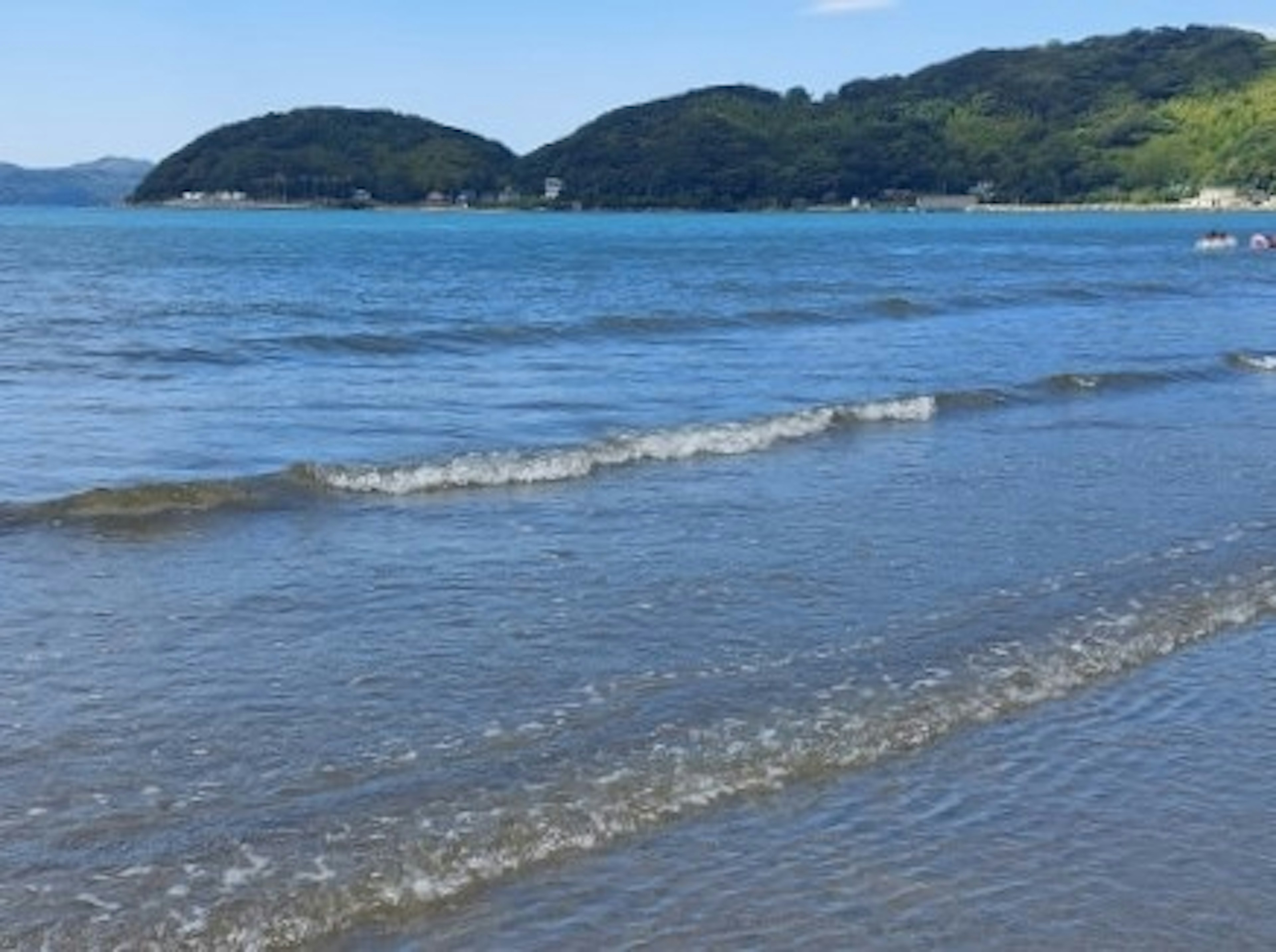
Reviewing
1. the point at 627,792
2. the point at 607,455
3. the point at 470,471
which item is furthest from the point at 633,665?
the point at 607,455

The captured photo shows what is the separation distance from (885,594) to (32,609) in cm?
679

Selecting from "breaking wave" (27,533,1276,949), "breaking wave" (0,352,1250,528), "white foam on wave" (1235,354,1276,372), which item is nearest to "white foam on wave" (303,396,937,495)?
"breaking wave" (0,352,1250,528)

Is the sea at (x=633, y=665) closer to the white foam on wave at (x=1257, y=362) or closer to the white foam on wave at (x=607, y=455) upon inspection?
the white foam on wave at (x=607, y=455)

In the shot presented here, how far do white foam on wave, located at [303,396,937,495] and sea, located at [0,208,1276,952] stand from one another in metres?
0.09

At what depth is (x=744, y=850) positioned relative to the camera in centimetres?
805

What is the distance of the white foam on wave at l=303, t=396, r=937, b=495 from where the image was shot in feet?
62.0

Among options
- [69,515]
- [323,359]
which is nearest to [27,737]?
[69,515]

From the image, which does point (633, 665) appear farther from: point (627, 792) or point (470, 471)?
point (470, 471)

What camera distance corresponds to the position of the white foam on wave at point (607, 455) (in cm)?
1891

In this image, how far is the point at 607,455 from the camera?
68.5ft

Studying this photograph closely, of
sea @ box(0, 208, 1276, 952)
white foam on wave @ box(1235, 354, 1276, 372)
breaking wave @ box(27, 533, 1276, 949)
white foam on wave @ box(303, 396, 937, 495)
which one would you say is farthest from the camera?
white foam on wave @ box(1235, 354, 1276, 372)

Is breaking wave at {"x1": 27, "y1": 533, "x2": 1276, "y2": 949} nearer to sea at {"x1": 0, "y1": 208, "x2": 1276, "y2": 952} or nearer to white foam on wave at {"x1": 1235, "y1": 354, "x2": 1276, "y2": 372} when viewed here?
sea at {"x1": 0, "y1": 208, "x2": 1276, "y2": 952}

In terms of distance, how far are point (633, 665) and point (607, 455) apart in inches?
387

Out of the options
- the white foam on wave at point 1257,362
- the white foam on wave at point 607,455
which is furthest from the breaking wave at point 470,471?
the white foam on wave at point 1257,362
